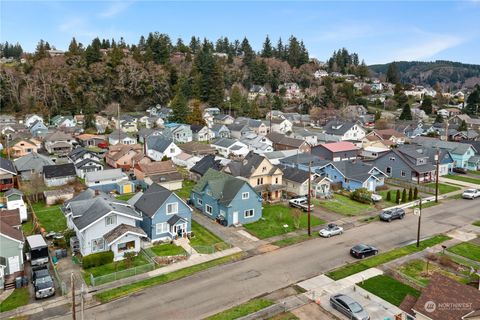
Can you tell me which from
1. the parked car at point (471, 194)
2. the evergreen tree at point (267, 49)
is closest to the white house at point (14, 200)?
the parked car at point (471, 194)

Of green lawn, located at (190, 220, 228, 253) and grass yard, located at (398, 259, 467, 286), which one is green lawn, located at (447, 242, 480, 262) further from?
green lawn, located at (190, 220, 228, 253)

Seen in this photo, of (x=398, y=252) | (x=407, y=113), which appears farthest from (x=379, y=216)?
(x=407, y=113)

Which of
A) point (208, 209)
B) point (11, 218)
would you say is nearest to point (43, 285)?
point (11, 218)

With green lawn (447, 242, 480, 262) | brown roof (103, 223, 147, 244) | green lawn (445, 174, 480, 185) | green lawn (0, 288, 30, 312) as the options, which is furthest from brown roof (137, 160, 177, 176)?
green lawn (445, 174, 480, 185)

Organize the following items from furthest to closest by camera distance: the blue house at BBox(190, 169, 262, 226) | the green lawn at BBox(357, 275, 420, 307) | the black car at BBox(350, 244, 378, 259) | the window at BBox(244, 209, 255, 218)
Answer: the window at BBox(244, 209, 255, 218) → the blue house at BBox(190, 169, 262, 226) → the black car at BBox(350, 244, 378, 259) → the green lawn at BBox(357, 275, 420, 307)

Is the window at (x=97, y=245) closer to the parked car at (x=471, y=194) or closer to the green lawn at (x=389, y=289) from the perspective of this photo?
the green lawn at (x=389, y=289)
